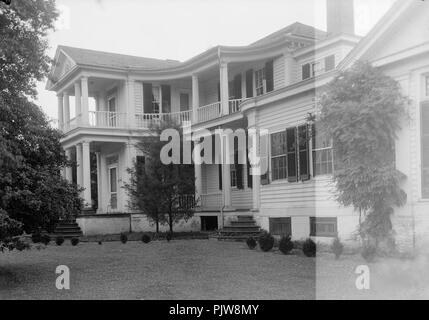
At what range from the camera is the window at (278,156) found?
1561 cm

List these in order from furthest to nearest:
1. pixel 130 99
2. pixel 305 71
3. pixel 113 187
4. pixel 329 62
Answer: pixel 113 187 < pixel 130 99 < pixel 305 71 < pixel 329 62

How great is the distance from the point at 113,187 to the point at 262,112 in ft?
40.6

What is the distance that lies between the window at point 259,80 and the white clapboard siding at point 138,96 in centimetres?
593

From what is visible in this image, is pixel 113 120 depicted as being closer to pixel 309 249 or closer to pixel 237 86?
pixel 237 86

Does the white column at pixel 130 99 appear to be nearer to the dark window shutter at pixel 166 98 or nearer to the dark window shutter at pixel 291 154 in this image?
the dark window shutter at pixel 166 98

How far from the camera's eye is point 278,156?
622 inches

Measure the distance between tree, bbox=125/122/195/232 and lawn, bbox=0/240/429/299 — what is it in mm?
4933

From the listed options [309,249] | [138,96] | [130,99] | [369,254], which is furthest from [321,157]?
[138,96]

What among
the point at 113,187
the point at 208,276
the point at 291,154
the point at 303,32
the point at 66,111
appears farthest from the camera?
the point at 113,187

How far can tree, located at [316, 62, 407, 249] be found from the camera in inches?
434

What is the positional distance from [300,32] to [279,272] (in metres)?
13.7

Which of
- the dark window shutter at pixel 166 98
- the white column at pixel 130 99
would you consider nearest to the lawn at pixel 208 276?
the white column at pixel 130 99

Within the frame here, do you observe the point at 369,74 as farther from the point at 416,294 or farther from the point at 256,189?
the point at 256,189

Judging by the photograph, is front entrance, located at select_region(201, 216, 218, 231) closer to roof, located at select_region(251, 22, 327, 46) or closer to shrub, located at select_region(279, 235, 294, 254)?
roof, located at select_region(251, 22, 327, 46)
